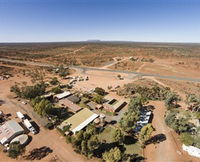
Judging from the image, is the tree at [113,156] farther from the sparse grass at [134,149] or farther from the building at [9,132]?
the building at [9,132]

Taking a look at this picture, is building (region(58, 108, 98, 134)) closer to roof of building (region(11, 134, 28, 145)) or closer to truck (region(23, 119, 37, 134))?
truck (region(23, 119, 37, 134))

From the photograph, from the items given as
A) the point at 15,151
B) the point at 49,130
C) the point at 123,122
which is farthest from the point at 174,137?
the point at 15,151

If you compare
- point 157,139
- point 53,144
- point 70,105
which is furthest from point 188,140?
point 70,105

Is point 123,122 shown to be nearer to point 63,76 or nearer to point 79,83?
point 79,83

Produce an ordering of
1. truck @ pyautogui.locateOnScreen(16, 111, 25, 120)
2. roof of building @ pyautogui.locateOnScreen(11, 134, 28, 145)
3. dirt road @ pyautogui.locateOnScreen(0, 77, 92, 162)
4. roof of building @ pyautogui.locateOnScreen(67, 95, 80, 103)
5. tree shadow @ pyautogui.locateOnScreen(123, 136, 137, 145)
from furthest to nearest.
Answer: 1. roof of building @ pyautogui.locateOnScreen(67, 95, 80, 103)
2. truck @ pyautogui.locateOnScreen(16, 111, 25, 120)
3. tree shadow @ pyautogui.locateOnScreen(123, 136, 137, 145)
4. roof of building @ pyautogui.locateOnScreen(11, 134, 28, 145)
5. dirt road @ pyautogui.locateOnScreen(0, 77, 92, 162)

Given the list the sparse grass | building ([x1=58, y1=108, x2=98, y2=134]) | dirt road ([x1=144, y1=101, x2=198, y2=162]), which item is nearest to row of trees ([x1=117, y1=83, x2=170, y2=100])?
dirt road ([x1=144, y1=101, x2=198, y2=162])
